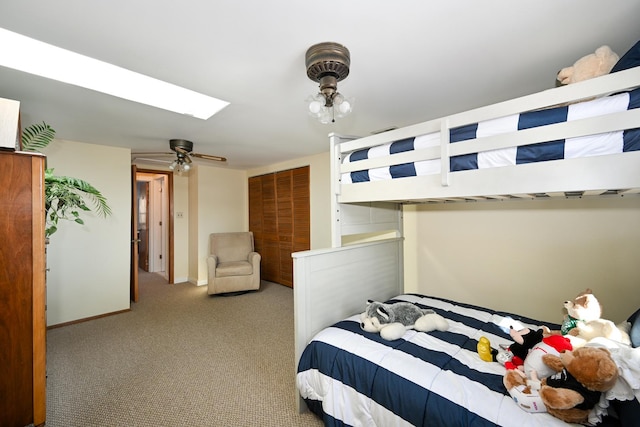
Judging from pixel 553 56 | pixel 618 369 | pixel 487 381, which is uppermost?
pixel 553 56

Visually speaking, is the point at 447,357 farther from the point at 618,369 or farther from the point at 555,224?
the point at 555,224

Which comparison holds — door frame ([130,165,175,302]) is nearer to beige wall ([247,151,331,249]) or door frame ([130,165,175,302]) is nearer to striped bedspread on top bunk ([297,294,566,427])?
beige wall ([247,151,331,249])

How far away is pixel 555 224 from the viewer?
6.91ft

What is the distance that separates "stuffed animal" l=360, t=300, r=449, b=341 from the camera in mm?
1491

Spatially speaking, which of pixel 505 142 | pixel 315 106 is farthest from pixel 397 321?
pixel 315 106

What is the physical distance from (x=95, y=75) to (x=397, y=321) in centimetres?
253

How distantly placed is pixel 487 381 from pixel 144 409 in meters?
2.01

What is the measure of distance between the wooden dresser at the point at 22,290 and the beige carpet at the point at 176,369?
27 cm

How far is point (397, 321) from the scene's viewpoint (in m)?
1.65

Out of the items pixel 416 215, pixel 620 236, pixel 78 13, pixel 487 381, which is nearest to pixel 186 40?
pixel 78 13

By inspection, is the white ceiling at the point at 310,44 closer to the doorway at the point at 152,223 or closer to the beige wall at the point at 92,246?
the beige wall at the point at 92,246

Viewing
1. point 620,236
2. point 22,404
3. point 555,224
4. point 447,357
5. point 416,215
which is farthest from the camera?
point 416,215

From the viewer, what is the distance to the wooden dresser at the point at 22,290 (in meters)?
1.43

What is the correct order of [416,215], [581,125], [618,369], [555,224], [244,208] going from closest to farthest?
[618,369], [581,125], [555,224], [416,215], [244,208]
